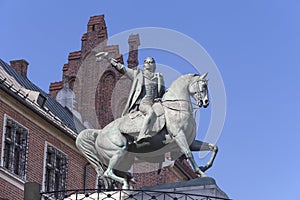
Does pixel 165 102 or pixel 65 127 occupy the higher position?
pixel 65 127

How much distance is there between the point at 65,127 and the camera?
130 ft

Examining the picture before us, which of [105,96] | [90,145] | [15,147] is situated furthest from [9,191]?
[90,145]

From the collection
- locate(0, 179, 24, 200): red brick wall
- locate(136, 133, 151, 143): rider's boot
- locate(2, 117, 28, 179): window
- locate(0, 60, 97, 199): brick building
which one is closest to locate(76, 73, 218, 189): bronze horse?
locate(136, 133, 151, 143): rider's boot

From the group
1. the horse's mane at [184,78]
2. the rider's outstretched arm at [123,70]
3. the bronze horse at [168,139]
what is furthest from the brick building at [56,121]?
the bronze horse at [168,139]

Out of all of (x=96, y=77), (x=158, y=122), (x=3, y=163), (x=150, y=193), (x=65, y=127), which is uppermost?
(x=96, y=77)

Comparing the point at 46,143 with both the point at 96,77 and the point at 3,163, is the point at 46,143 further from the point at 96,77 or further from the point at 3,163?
the point at 96,77

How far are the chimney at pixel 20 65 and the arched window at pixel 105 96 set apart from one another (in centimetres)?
367

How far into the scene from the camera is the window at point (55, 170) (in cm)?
3841

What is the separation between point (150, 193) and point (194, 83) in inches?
93.2

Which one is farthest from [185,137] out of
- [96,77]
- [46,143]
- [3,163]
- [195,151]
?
[96,77]

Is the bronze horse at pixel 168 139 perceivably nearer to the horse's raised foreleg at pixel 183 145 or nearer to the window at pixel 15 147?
the horse's raised foreleg at pixel 183 145

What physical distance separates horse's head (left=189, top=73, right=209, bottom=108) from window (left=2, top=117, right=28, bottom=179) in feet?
53.1

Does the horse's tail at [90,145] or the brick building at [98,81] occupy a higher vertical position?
the brick building at [98,81]

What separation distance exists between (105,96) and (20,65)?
433 cm
